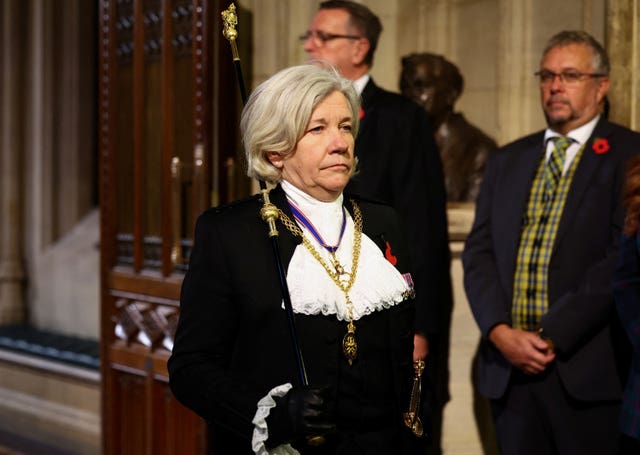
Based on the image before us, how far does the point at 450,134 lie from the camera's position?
4535 millimetres

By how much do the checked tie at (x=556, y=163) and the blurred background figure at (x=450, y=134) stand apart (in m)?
0.85

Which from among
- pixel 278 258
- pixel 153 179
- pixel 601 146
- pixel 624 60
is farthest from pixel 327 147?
pixel 153 179

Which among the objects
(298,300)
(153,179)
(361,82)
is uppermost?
(361,82)

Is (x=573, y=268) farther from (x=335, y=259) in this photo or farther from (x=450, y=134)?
(x=335, y=259)

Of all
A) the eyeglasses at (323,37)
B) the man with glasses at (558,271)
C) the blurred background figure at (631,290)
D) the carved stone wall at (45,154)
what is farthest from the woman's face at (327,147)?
the carved stone wall at (45,154)

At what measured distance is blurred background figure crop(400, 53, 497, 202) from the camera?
14.9ft

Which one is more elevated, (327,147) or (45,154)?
(327,147)

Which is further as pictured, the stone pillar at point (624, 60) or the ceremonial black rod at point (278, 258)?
the stone pillar at point (624, 60)

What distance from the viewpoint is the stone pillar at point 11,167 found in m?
7.69

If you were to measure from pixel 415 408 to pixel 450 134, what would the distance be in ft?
7.57

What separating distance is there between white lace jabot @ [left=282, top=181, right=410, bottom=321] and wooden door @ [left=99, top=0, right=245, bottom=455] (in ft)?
6.63

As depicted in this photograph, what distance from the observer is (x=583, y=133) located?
12.0ft

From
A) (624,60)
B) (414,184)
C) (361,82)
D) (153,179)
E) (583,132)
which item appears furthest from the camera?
(153,179)

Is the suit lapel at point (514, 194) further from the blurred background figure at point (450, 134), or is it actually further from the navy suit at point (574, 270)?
the blurred background figure at point (450, 134)
